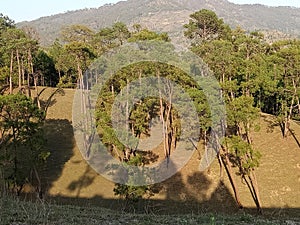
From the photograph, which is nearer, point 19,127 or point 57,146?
point 19,127

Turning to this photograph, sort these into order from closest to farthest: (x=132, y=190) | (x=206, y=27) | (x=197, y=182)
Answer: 1. (x=132, y=190)
2. (x=197, y=182)
3. (x=206, y=27)

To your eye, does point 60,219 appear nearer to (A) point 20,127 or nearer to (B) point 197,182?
(A) point 20,127

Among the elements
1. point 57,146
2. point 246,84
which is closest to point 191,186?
point 246,84

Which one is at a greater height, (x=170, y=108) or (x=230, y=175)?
(x=170, y=108)

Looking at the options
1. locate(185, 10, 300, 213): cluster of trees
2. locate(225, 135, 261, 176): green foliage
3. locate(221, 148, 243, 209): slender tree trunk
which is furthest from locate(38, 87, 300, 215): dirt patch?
locate(225, 135, 261, 176): green foliage

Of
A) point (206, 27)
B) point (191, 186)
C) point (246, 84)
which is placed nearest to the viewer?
point (246, 84)

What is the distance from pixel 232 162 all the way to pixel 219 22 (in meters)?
20.1

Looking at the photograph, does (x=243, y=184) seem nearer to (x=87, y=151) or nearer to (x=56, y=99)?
(x=87, y=151)

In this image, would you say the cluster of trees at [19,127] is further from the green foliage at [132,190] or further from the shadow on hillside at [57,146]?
the green foliage at [132,190]

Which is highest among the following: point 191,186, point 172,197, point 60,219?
point 60,219

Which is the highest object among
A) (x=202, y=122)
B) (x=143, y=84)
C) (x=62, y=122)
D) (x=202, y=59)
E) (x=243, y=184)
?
(x=202, y=59)

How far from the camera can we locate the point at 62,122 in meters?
39.4

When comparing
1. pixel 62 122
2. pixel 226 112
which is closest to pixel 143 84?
pixel 226 112

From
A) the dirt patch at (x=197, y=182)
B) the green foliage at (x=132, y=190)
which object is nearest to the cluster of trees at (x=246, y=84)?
the dirt patch at (x=197, y=182)
